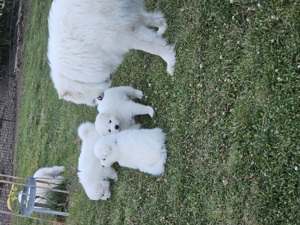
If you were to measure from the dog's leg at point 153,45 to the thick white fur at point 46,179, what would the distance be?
2875 millimetres

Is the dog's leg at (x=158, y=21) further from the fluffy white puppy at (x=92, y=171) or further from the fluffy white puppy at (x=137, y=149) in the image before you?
the fluffy white puppy at (x=92, y=171)

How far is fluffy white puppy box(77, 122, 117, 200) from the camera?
5.07 m

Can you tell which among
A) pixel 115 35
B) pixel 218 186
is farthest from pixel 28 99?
pixel 218 186

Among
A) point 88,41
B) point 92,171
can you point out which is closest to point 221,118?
point 88,41

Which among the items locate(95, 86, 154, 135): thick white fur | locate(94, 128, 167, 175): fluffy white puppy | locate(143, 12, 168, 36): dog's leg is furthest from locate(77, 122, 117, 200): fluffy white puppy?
locate(143, 12, 168, 36): dog's leg

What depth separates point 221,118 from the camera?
12.2 feet

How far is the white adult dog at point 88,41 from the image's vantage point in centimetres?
367

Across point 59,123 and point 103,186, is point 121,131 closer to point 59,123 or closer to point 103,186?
point 103,186

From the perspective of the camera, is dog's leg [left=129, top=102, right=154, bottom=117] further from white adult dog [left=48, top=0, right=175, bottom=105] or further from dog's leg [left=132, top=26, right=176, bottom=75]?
white adult dog [left=48, top=0, right=175, bottom=105]

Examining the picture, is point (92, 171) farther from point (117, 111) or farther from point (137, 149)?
point (137, 149)

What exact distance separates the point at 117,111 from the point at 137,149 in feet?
2.01

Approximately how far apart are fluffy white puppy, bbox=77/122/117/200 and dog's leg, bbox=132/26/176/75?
1.22m

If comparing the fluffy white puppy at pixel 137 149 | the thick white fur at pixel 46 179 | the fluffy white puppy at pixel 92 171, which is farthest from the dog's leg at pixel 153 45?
the thick white fur at pixel 46 179

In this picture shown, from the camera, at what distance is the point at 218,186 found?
363 centimetres
